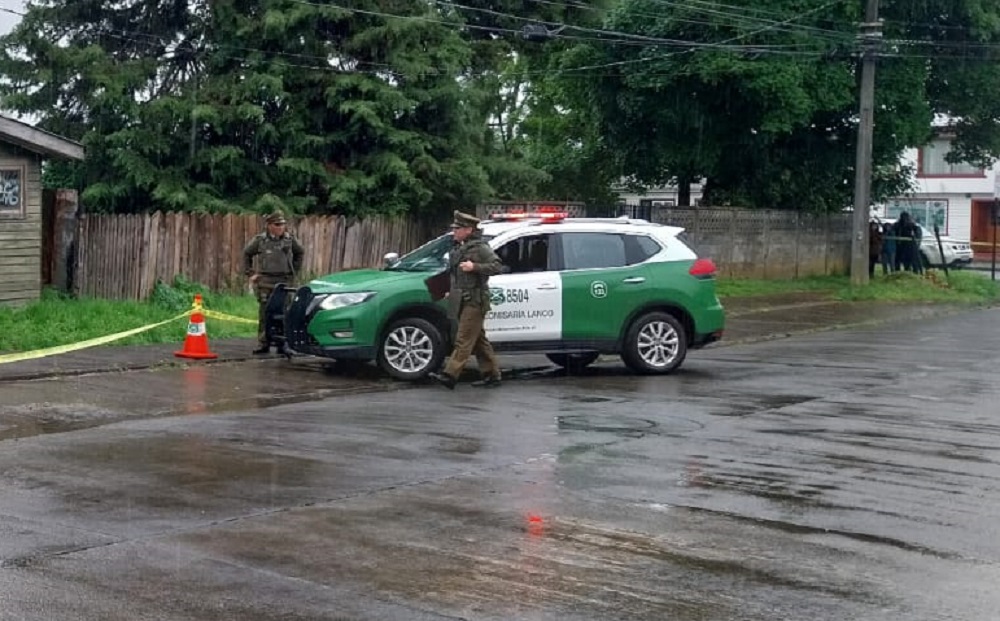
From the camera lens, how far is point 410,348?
14328mm

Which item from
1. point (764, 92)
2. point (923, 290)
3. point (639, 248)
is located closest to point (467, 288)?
point (639, 248)

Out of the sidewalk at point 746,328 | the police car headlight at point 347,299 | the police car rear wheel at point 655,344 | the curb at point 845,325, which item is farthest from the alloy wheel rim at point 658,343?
the sidewalk at point 746,328

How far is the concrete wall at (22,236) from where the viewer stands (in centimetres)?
1934

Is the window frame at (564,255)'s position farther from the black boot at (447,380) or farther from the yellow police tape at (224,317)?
the yellow police tape at (224,317)

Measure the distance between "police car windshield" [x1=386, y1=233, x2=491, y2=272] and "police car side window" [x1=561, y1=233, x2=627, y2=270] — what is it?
88 cm

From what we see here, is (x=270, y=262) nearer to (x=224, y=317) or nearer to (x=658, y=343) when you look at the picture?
(x=224, y=317)

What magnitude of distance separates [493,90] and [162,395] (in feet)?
56.6

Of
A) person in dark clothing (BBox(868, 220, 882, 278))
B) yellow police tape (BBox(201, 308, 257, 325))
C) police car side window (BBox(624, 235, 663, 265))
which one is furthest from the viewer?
person in dark clothing (BBox(868, 220, 882, 278))

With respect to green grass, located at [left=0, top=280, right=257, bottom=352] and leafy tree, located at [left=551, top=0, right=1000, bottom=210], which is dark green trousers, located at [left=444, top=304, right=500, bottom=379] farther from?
leafy tree, located at [left=551, top=0, right=1000, bottom=210]

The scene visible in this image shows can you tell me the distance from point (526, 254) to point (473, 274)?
4.48 feet

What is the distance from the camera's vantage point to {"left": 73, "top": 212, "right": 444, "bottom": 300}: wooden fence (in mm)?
21016

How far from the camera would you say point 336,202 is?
79.0 feet

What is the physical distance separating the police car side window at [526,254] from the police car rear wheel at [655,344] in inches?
47.3

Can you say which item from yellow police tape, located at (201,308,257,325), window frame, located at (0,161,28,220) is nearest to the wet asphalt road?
yellow police tape, located at (201,308,257,325)
